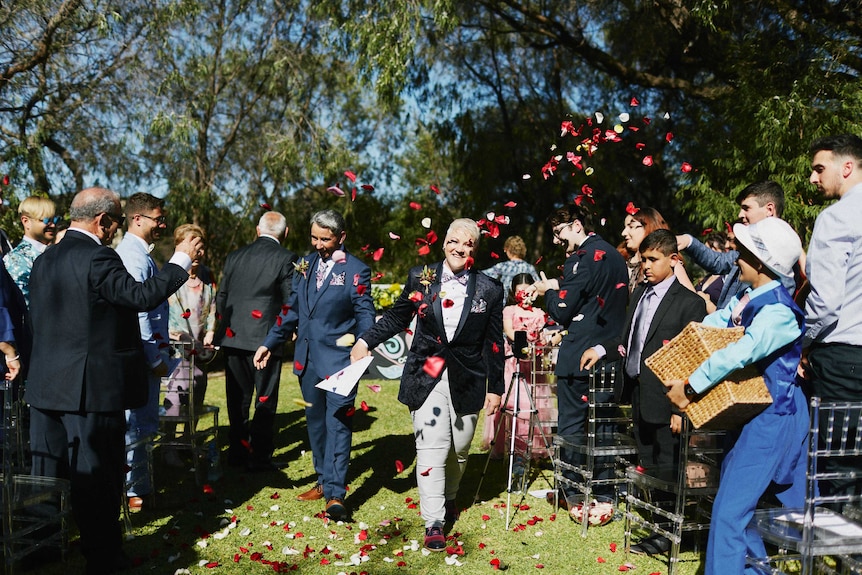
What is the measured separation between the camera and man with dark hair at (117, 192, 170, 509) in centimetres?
564

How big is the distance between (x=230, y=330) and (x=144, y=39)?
9.19m

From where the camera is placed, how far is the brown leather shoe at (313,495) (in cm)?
634

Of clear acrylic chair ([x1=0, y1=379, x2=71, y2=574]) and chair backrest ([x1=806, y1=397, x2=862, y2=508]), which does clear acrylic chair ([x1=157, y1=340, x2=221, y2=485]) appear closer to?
clear acrylic chair ([x1=0, y1=379, x2=71, y2=574])

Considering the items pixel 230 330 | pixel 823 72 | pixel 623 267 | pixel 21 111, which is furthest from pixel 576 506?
pixel 21 111

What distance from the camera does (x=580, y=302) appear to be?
5.89 m

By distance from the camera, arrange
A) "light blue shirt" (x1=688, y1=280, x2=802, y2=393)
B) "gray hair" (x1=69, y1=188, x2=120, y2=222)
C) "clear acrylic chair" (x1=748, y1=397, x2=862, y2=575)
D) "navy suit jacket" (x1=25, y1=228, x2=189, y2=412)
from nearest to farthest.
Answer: "clear acrylic chair" (x1=748, y1=397, x2=862, y2=575)
"light blue shirt" (x1=688, y1=280, x2=802, y2=393)
"navy suit jacket" (x1=25, y1=228, x2=189, y2=412)
"gray hair" (x1=69, y1=188, x2=120, y2=222)

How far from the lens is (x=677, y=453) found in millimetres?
5215

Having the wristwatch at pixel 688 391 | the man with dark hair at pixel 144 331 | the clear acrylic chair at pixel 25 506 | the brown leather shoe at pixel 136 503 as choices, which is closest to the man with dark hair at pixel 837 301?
the wristwatch at pixel 688 391

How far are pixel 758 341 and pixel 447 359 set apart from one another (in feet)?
7.01

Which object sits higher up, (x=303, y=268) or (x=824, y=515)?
(x=303, y=268)

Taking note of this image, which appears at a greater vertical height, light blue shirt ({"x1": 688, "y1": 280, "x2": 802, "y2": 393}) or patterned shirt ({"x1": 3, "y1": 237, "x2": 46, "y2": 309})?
patterned shirt ({"x1": 3, "y1": 237, "x2": 46, "y2": 309})

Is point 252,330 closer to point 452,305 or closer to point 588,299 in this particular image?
point 452,305

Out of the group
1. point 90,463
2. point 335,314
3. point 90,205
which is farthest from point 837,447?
point 90,205

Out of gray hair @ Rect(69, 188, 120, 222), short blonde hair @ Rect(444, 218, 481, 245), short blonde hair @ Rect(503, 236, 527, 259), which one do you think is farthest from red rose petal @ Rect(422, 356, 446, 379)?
short blonde hair @ Rect(503, 236, 527, 259)
